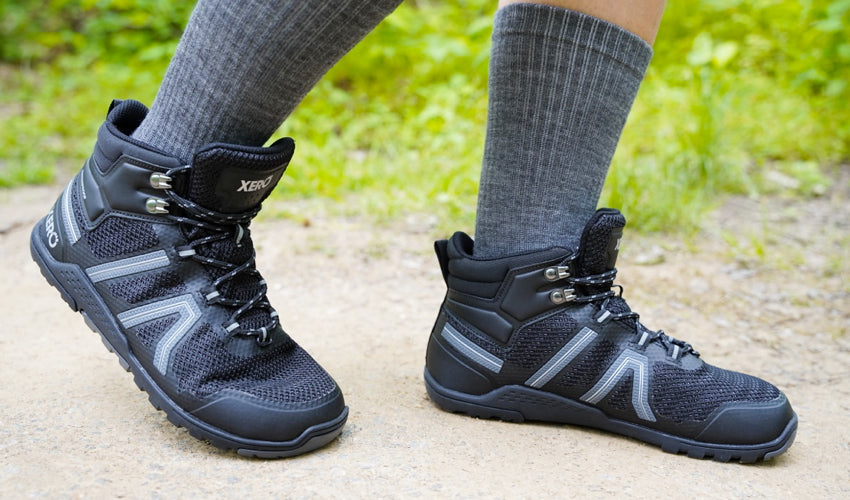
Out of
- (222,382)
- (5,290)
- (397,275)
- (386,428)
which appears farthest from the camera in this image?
(397,275)

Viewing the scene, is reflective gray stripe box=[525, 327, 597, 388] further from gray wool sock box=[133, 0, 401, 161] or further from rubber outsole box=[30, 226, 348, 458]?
gray wool sock box=[133, 0, 401, 161]

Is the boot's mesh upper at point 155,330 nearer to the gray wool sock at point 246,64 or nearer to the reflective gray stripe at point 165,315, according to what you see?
the reflective gray stripe at point 165,315

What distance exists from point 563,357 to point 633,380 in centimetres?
12

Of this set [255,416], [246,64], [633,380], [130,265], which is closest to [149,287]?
[130,265]

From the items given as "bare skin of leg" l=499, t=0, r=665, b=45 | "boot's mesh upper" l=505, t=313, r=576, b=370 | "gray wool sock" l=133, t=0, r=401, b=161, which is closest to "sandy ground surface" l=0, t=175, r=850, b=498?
"boot's mesh upper" l=505, t=313, r=576, b=370

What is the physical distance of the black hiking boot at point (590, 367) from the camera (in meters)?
1.21

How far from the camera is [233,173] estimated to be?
42.8 inches

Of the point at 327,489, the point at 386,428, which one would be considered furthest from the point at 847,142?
the point at 327,489

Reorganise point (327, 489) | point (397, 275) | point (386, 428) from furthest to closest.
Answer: point (397, 275)
point (386, 428)
point (327, 489)

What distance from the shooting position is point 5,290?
6.51 ft

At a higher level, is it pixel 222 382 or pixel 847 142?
pixel 847 142

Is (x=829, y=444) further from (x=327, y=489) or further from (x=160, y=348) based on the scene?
(x=160, y=348)

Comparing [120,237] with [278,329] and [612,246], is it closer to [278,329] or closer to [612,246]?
[278,329]

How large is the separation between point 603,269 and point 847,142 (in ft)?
8.62
